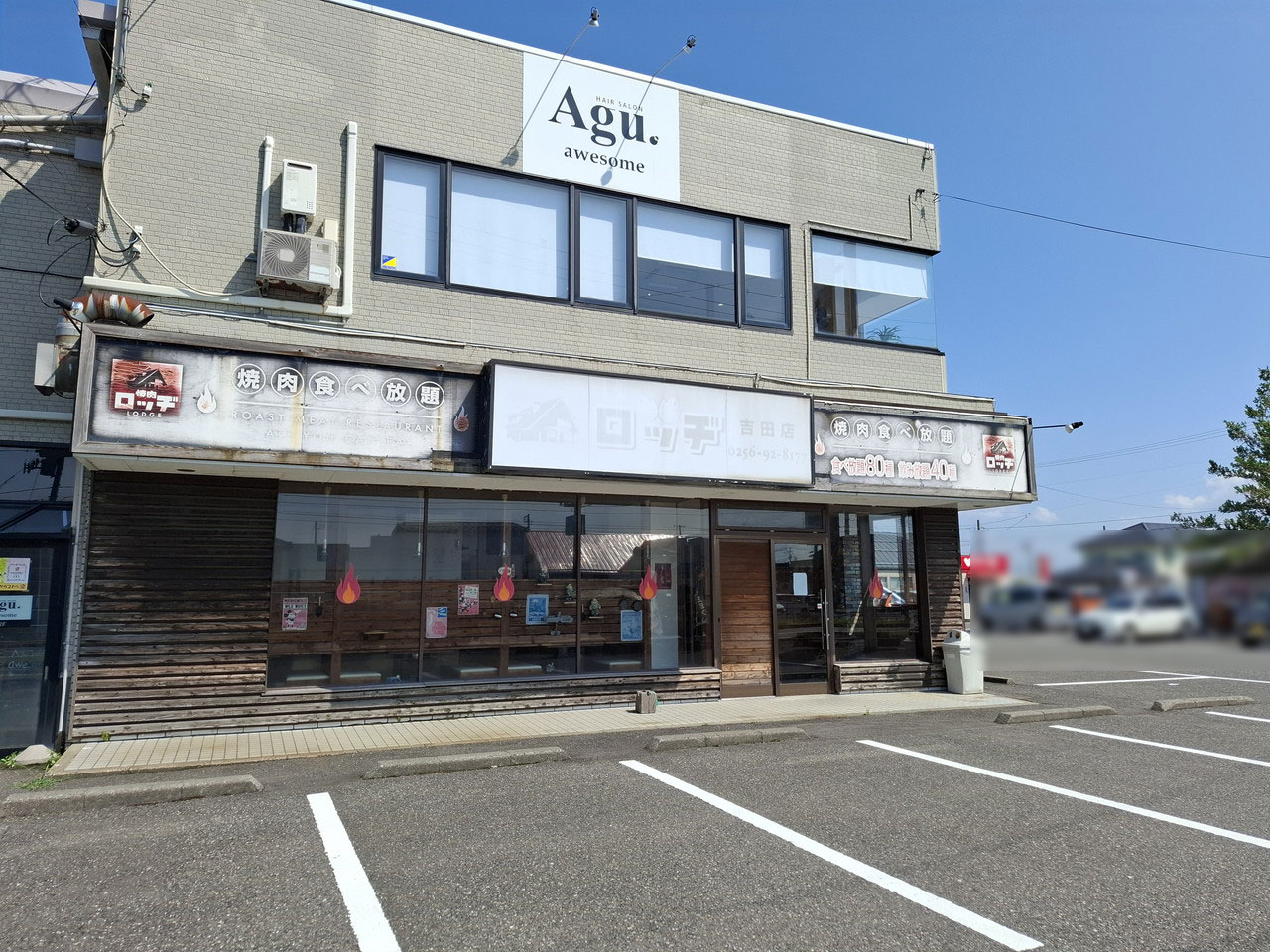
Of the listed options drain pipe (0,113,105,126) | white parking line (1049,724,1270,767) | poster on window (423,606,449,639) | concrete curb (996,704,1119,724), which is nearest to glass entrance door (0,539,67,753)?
poster on window (423,606,449,639)

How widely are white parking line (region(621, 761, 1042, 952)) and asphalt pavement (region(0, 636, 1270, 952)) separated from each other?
0.02 meters

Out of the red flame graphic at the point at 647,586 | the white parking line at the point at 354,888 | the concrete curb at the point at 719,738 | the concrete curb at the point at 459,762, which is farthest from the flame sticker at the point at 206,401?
the red flame graphic at the point at 647,586

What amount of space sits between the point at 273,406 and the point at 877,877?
22.7 feet

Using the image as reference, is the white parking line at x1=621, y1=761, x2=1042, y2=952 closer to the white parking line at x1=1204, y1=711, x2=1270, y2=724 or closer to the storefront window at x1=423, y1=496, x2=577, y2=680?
the storefront window at x1=423, y1=496, x2=577, y2=680

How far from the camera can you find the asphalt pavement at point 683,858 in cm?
422

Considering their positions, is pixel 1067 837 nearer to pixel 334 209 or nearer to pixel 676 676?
pixel 676 676

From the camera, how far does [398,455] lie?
9094 millimetres

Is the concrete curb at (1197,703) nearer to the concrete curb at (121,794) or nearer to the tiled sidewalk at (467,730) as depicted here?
the tiled sidewalk at (467,730)

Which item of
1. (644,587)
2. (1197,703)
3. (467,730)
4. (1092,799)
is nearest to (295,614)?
(467,730)

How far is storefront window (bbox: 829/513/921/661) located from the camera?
12680 millimetres

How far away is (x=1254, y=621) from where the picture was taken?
1.44 metres

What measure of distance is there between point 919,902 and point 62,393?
358 inches

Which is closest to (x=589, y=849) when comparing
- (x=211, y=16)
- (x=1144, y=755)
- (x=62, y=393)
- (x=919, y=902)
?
(x=919, y=902)

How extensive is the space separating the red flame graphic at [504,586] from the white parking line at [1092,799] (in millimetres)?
4564
